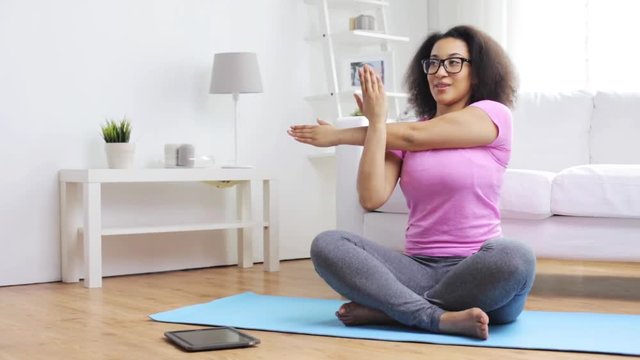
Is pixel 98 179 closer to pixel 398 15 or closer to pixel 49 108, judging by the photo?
pixel 49 108

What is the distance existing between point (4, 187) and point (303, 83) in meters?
1.69

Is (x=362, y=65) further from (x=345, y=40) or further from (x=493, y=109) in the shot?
(x=493, y=109)

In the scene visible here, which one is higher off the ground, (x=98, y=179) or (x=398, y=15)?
(x=398, y=15)

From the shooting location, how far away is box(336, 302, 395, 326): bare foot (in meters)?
2.27

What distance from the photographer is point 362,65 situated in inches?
178

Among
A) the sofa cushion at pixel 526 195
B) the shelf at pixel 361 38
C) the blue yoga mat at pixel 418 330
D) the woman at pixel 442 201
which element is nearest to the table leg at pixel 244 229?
the shelf at pixel 361 38

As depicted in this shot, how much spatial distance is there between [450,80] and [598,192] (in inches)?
31.8

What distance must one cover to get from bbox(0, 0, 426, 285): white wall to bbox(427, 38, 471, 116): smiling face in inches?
74.4

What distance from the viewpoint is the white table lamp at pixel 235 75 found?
3.91 metres

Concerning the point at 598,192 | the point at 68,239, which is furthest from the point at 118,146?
the point at 598,192

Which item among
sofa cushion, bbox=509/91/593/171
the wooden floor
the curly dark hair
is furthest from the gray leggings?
sofa cushion, bbox=509/91/593/171

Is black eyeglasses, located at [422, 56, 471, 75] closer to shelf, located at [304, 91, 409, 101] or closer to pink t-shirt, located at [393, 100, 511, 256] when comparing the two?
pink t-shirt, located at [393, 100, 511, 256]

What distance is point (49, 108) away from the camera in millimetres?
3617

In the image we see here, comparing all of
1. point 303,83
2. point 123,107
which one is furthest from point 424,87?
point 303,83
